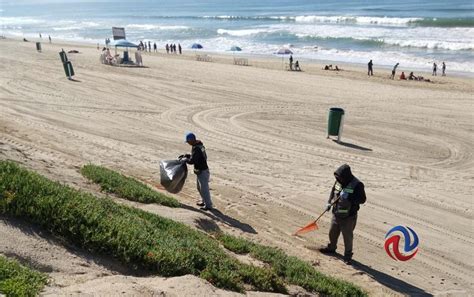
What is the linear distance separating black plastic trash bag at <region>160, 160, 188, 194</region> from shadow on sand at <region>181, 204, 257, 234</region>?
0.45m

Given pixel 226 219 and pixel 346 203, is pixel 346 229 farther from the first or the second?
pixel 226 219

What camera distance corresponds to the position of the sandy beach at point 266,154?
26.1 ft

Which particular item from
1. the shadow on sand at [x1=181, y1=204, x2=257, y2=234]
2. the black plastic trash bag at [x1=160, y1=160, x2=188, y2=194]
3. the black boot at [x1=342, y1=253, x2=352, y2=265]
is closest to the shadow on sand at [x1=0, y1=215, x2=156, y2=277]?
the shadow on sand at [x1=181, y1=204, x2=257, y2=234]

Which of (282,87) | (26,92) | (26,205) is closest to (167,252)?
(26,205)

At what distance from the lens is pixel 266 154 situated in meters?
14.9

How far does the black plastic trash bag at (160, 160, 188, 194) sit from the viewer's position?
987 centimetres

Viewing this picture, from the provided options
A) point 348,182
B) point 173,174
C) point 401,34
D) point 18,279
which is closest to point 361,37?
point 401,34

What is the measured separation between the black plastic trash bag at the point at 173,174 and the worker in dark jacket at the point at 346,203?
2.91 m

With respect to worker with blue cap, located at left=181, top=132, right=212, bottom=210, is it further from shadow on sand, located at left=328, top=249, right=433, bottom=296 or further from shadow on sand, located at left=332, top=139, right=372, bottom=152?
shadow on sand, located at left=332, top=139, right=372, bottom=152

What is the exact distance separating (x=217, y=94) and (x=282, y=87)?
436 cm

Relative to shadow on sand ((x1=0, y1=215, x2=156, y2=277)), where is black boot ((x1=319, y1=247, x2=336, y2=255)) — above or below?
below

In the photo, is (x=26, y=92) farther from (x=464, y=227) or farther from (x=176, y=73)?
(x=464, y=227)

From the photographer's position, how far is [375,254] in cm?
897

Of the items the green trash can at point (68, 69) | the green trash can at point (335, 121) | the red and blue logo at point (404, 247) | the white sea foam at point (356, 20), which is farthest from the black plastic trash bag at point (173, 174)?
the white sea foam at point (356, 20)
